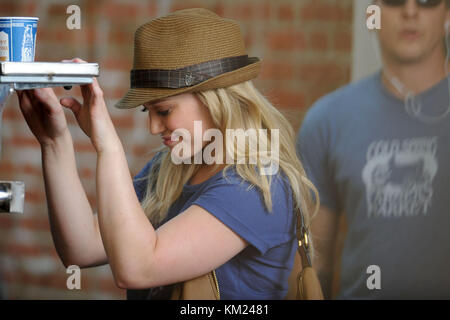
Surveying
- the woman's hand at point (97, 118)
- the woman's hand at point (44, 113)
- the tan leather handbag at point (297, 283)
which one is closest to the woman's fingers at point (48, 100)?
the woman's hand at point (44, 113)

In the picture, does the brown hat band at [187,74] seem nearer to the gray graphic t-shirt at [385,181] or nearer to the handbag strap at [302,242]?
the handbag strap at [302,242]

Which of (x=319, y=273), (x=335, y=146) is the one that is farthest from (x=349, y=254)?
(x=335, y=146)

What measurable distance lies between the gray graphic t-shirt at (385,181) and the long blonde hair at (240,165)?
47 centimetres

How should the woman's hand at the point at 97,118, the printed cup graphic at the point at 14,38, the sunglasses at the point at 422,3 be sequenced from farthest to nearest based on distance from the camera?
the sunglasses at the point at 422,3, the woman's hand at the point at 97,118, the printed cup graphic at the point at 14,38

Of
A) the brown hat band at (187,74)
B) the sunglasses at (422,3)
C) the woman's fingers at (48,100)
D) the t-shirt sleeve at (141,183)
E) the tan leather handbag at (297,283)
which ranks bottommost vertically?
the tan leather handbag at (297,283)

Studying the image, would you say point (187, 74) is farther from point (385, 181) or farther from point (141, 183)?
point (385, 181)

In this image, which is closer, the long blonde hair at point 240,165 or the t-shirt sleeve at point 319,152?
the long blonde hair at point 240,165

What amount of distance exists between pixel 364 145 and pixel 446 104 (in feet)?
1.02

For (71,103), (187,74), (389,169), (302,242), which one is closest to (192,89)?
(187,74)

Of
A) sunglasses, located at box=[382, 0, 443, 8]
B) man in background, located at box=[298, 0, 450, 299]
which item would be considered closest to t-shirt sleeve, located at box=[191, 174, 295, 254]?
man in background, located at box=[298, 0, 450, 299]

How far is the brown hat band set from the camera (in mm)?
1601

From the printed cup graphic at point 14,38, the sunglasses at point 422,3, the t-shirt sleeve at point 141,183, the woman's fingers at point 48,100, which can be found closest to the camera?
the printed cup graphic at point 14,38

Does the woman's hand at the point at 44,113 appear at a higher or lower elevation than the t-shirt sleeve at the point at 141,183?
higher

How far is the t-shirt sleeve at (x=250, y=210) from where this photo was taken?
1.50 m
